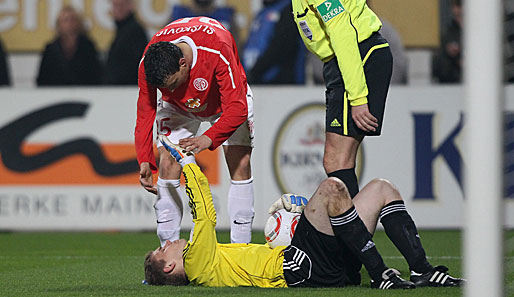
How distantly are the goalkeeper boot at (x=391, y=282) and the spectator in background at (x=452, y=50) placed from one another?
534 cm

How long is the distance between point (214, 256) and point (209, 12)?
5326 millimetres

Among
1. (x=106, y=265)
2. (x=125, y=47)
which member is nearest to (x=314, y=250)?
(x=106, y=265)

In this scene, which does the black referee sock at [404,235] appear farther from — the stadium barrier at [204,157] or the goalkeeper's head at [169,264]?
the stadium barrier at [204,157]

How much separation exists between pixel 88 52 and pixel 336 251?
19.8 feet

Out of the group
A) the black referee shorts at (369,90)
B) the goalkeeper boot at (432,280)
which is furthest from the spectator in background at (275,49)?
the goalkeeper boot at (432,280)

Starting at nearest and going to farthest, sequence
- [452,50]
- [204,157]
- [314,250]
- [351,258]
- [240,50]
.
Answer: [314,250], [351,258], [204,157], [452,50], [240,50]

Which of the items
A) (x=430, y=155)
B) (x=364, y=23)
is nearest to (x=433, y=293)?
(x=364, y=23)

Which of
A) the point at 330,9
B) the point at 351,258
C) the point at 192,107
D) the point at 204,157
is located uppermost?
the point at 330,9

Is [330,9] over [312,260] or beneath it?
over

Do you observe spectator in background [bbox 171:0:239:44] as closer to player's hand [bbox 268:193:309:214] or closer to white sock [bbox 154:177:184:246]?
white sock [bbox 154:177:184:246]

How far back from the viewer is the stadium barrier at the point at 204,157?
8641 mm

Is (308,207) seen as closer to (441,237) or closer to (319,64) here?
(441,237)

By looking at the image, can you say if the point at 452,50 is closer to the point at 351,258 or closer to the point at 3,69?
the point at 3,69

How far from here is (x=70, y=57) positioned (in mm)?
9898
